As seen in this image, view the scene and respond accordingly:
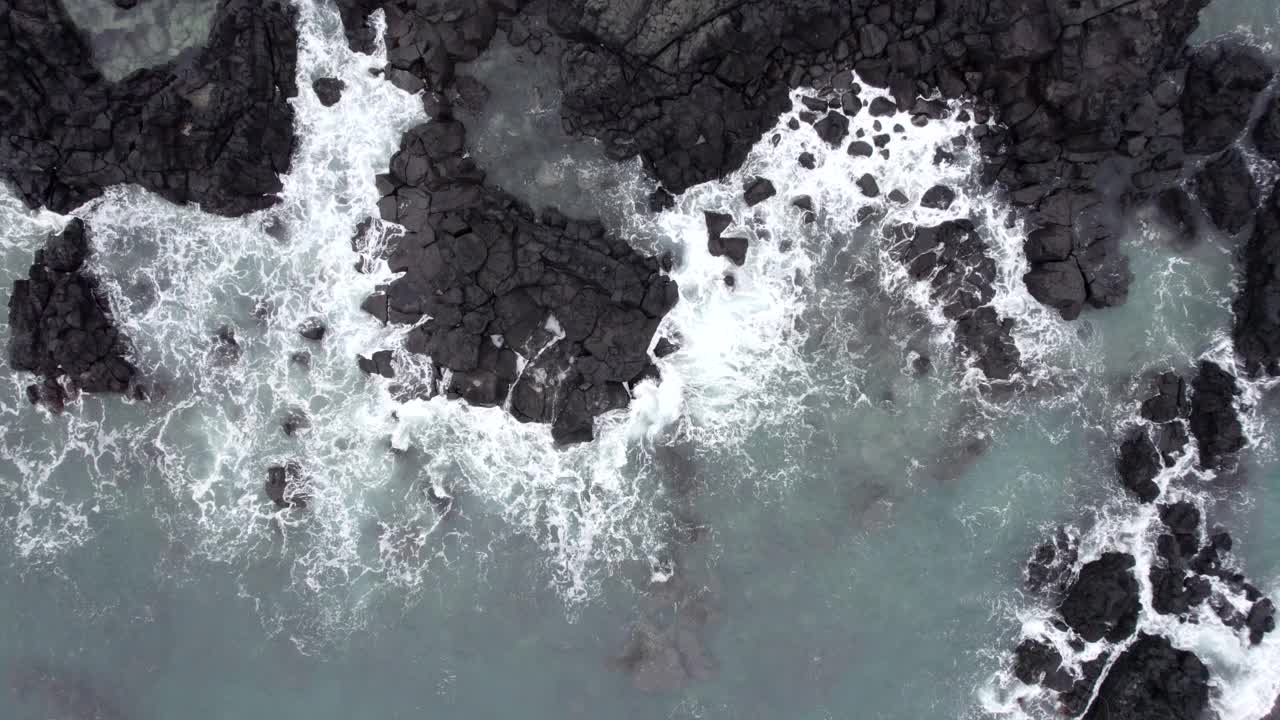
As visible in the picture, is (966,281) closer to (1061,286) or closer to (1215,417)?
(1061,286)

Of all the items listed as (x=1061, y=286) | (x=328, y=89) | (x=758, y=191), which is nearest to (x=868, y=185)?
(x=758, y=191)

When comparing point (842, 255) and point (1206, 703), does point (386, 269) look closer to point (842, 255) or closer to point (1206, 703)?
point (842, 255)

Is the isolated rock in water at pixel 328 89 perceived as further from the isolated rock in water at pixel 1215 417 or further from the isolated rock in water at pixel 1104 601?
the isolated rock in water at pixel 1215 417

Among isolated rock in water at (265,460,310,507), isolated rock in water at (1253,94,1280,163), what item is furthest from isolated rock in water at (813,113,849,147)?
isolated rock in water at (265,460,310,507)

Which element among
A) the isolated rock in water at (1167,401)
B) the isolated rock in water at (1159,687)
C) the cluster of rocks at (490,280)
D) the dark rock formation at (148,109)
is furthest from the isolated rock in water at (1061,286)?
the dark rock formation at (148,109)

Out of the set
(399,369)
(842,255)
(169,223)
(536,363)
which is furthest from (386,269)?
(842,255)
